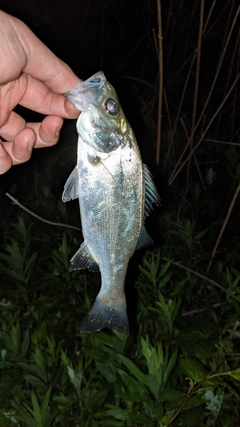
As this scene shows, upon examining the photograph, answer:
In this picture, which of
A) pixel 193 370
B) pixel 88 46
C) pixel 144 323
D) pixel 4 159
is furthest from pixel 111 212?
pixel 88 46

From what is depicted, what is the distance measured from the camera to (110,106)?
1546mm

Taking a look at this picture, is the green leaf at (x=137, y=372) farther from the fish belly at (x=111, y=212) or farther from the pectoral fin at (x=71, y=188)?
the pectoral fin at (x=71, y=188)

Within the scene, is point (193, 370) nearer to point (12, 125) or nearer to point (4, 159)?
point (4, 159)

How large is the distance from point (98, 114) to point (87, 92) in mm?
81

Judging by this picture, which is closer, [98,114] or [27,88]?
[98,114]

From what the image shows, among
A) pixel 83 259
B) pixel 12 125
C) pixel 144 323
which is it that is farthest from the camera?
pixel 144 323

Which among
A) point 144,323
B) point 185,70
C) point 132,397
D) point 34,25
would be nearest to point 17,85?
point 132,397

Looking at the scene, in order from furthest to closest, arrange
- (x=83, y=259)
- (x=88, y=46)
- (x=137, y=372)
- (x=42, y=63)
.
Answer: (x=88, y=46) → (x=137, y=372) → (x=42, y=63) → (x=83, y=259)

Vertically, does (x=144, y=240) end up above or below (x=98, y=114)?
below

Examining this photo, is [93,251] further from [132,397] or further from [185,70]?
[185,70]

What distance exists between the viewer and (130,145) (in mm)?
1528

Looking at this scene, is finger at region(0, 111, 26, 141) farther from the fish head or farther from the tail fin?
the tail fin

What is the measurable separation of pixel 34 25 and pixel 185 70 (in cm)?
312

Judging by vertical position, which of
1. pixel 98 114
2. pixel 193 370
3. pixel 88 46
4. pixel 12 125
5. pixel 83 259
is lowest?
pixel 193 370
